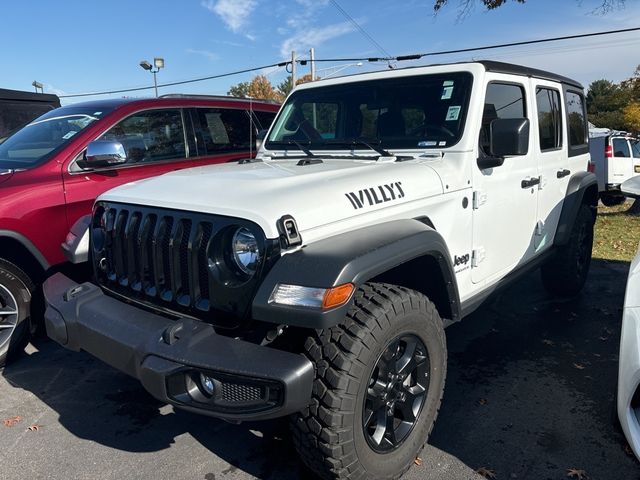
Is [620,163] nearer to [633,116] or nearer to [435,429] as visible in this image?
[435,429]

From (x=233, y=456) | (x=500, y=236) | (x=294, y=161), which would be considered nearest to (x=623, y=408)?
(x=500, y=236)

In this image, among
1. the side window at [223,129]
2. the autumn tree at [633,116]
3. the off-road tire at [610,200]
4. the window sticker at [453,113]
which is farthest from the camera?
the autumn tree at [633,116]

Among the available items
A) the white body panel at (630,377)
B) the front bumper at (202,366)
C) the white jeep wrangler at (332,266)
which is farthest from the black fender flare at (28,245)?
the white body panel at (630,377)

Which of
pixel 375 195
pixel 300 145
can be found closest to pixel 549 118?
pixel 300 145

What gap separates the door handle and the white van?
9604 mm

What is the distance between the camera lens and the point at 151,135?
4.71m

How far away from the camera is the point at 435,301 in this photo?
2.92m

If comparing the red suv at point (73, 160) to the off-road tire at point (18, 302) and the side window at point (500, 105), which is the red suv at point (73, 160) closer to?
Answer: the off-road tire at point (18, 302)

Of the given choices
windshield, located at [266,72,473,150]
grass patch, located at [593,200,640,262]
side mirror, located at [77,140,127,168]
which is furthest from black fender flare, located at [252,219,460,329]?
grass patch, located at [593,200,640,262]

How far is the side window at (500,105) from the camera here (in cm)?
334

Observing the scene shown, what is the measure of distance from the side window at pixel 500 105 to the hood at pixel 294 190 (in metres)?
0.56

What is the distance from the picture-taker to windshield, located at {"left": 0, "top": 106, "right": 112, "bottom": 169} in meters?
4.13

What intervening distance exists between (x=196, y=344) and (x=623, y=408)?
177cm

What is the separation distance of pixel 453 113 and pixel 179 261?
1965 millimetres
